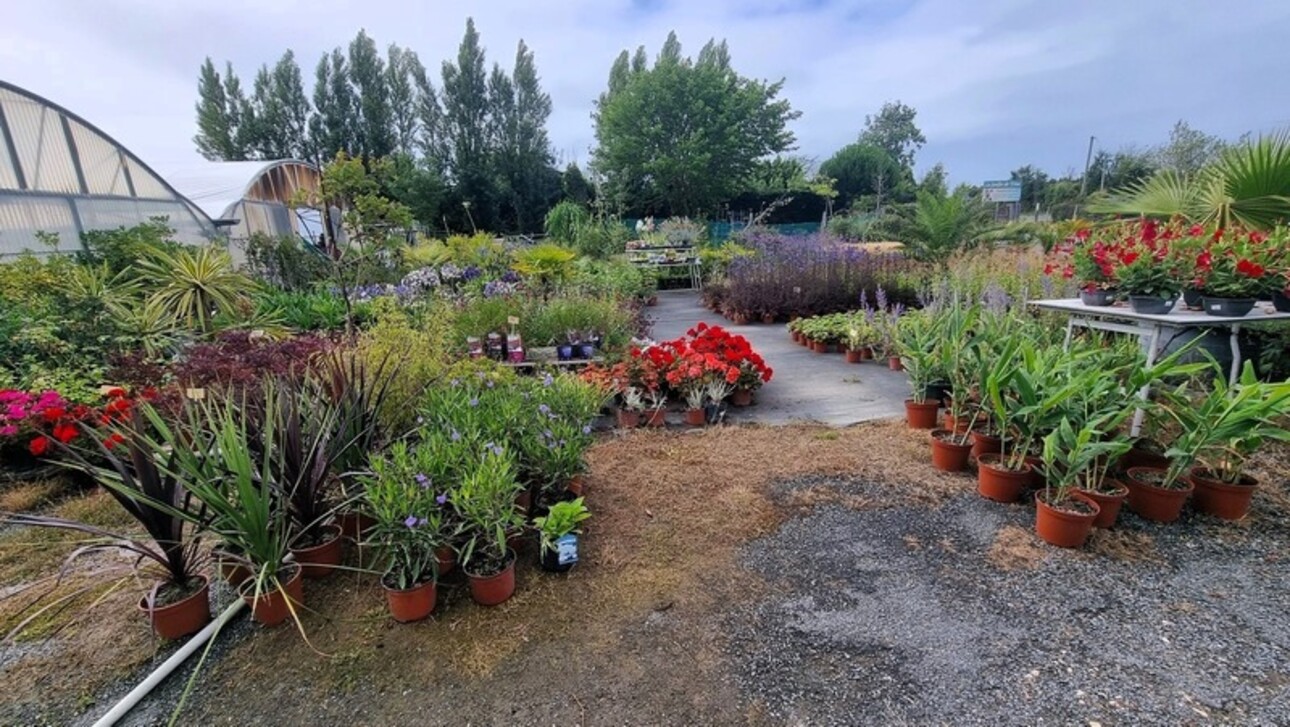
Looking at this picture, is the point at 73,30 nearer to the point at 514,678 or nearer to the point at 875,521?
the point at 514,678

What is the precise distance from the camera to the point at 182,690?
61.8 inches

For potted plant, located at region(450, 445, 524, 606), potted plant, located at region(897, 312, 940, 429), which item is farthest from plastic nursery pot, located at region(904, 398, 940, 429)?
potted plant, located at region(450, 445, 524, 606)

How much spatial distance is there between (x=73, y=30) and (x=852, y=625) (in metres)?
8.48

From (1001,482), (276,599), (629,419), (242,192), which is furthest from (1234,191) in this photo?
(242,192)

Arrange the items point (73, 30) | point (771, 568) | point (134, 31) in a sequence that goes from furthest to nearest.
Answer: point (134, 31), point (73, 30), point (771, 568)

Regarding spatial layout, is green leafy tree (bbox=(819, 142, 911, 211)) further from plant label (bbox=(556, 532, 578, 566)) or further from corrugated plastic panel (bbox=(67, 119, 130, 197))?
plant label (bbox=(556, 532, 578, 566))

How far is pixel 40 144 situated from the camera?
5.83 metres

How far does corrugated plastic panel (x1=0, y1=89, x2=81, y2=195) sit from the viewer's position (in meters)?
5.53

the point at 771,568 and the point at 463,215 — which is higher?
the point at 463,215

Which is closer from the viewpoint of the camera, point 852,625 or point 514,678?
point 514,678

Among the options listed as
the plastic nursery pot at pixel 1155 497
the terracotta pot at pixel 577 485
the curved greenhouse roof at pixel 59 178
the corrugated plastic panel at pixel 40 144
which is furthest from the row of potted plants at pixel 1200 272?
the corrugated plastic panel at pixel 40 144

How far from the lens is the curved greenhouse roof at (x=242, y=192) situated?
10992 millimetres

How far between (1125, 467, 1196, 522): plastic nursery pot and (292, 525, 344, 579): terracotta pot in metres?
3.30

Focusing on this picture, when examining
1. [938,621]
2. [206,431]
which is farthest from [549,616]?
[206,431]
